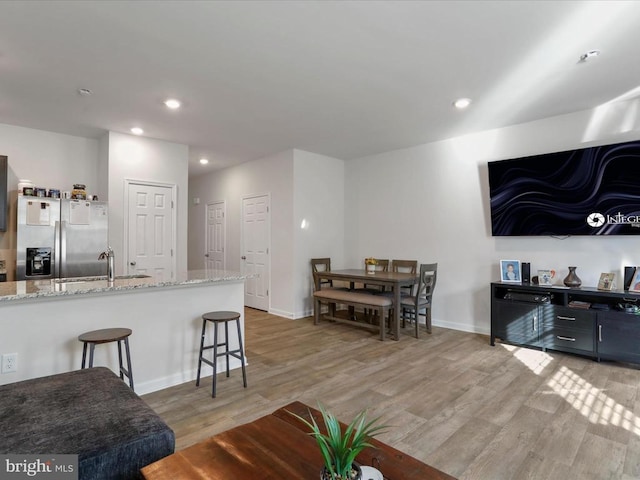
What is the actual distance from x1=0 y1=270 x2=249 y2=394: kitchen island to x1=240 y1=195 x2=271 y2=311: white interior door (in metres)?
2.56

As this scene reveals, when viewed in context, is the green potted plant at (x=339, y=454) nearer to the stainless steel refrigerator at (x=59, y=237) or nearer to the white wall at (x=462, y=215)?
the white wall at (x=462, y=215)

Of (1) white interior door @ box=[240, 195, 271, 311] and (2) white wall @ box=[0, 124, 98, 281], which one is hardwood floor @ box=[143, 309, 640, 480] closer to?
(1) white interior door @ box=[240, 195, 271, 311]

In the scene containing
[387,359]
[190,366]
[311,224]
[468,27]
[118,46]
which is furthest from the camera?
[311,224]

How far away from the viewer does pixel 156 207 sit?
5016 mm

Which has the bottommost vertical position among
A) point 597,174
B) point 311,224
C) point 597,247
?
point 597,247

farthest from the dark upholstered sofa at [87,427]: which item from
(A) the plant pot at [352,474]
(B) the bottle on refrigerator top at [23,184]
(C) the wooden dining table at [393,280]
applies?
(B) the bottle on refrigerator top at [23,184]

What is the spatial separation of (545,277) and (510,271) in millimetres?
379

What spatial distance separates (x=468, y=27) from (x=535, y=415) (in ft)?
9.39

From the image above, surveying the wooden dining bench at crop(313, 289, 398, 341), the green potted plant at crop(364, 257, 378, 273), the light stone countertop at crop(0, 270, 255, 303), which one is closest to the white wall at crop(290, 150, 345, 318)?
the wooden dining bench at crop(313, 289, 398, 341)

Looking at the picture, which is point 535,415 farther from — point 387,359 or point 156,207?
point 156,207

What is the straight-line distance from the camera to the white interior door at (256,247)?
6137mm

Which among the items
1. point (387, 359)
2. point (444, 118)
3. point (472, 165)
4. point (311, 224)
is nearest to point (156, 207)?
point (311, 224)

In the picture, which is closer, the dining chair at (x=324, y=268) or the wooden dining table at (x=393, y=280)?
the wooden dining table at (x=393, y=280)

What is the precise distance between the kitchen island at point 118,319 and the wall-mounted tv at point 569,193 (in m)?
3.48
